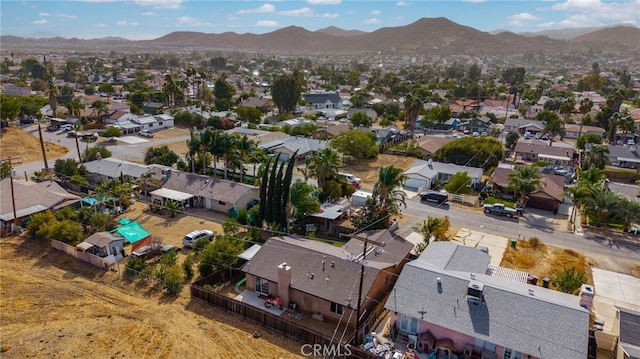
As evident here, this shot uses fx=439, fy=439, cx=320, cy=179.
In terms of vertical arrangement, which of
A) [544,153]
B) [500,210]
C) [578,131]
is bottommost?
[500,210]

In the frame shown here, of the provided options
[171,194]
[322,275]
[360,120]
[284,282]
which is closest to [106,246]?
A: [171,194]

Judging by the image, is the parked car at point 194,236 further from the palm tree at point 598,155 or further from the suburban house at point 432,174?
the palm tree at point 598,155

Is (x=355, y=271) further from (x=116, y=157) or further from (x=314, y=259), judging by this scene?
(x=116, y=157)

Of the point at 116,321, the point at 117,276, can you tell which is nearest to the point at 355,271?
the point at 116,321

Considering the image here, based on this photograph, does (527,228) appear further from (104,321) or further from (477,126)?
(477,126)

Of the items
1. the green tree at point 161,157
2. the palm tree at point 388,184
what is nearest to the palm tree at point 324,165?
the palm tree at point 388,184

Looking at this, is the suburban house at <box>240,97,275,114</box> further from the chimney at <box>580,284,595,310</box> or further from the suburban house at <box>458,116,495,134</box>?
the chimney at <box>580,284,595,310</box>

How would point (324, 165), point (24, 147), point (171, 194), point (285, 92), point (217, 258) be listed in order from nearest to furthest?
point (217, 258), point (324, 165), point (171, 194), point (24, 147), point (285, 92)

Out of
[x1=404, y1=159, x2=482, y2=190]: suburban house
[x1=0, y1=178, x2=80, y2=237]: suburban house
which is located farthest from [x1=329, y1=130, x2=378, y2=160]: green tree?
[x1=0, y1=178, x2=80, y2=237]: suburban house
